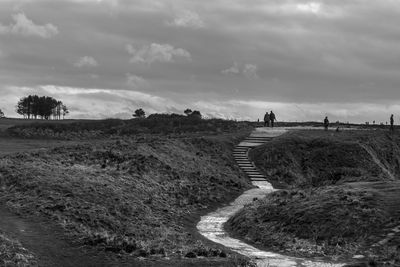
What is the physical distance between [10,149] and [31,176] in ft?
42.6

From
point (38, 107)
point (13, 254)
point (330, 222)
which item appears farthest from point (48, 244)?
point (38, 107)

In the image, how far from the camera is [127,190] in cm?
2909

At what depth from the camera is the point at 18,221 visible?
2106 cm

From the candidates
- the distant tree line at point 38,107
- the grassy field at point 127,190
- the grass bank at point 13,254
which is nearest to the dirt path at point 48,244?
the grass bank at point 13,254

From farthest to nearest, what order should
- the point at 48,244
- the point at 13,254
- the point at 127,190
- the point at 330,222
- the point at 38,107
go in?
the point at 38,107 → the point at 127,190 → the point at 330,222 → the point at 48,244 → the point at 13,254

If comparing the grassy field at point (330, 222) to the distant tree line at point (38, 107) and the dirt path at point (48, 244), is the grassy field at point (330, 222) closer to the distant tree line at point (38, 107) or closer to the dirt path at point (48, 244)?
the dirt path at point (48, 244)

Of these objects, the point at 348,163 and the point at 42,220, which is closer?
the point at 42,220

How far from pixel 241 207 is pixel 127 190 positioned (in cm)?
722

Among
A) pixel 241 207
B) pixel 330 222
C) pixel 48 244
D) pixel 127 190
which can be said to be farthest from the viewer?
pixel 241 207

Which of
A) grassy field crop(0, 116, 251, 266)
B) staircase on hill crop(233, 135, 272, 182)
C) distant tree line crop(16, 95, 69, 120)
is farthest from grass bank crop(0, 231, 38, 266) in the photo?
distant tree line crop(16, 95, 69, 120)

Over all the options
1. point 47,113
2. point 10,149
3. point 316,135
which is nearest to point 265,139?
point 316,135

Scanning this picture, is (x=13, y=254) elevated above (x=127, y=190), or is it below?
below

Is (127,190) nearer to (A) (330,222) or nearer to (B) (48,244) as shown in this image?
(B) (48,244)

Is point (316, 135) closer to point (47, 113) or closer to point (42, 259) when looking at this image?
point (42, 259)
